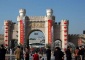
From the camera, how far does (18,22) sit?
6744 centimetres

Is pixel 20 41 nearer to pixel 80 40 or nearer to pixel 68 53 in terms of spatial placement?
pixel 80 40

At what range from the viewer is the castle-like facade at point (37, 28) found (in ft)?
214

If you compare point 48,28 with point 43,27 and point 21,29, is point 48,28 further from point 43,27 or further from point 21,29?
point 21,29

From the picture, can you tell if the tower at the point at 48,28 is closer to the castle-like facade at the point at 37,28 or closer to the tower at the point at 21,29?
the castle-like facade at the point at 37,28

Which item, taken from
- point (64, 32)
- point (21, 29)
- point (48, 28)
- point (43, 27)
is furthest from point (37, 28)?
point (64, 32)

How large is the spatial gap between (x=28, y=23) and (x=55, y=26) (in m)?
6.15

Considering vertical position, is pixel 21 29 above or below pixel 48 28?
below

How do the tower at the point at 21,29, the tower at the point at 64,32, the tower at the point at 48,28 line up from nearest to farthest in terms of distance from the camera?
the tower at the point at 48,28 < the tower at the point at 64,32 < the tower at the point at 21,29

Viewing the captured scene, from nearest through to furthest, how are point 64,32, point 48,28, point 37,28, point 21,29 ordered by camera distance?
1. point 48,28
2. point 64,32
3. point 21,29
4. point 37,28

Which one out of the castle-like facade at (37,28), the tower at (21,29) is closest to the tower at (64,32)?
the castle-like facade at (37,28)

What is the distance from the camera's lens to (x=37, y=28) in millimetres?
A: 66250

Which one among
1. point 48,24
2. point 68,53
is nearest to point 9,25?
point 48,24

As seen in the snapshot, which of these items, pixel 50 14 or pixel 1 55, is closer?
pixel 1 55

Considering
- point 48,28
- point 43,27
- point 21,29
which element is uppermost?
point 43,27
